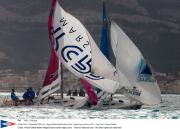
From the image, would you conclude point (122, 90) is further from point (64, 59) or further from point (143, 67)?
point (64, 59)

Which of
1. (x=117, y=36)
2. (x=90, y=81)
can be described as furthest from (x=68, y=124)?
(x=117, y=36)

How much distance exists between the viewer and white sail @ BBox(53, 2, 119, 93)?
6322 centimetres

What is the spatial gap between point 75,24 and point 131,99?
40.0 feet

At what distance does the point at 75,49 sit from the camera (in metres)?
64.7

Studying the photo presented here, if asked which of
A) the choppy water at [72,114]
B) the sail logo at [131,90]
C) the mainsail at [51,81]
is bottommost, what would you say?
the choppy water at [72,114]

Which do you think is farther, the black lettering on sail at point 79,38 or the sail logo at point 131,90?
the sail logo at point 131,90

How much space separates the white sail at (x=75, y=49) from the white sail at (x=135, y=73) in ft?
12.4

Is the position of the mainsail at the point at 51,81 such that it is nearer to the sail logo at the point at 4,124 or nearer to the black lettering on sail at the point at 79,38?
the black lettering on sail at the point at 79,38

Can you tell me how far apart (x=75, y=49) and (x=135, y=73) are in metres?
9.10

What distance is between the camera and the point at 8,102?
73.4m

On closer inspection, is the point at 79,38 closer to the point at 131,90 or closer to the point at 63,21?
the point at 63,21

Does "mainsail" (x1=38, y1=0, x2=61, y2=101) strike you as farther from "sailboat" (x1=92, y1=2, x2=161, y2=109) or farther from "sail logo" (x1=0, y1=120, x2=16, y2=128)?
"sail logo" (x1=0, y1=120, x2=16, y2=128)

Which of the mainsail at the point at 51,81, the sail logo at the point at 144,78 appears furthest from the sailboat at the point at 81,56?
the sail logo at the point at 144,78

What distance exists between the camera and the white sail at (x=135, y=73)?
6769cm
